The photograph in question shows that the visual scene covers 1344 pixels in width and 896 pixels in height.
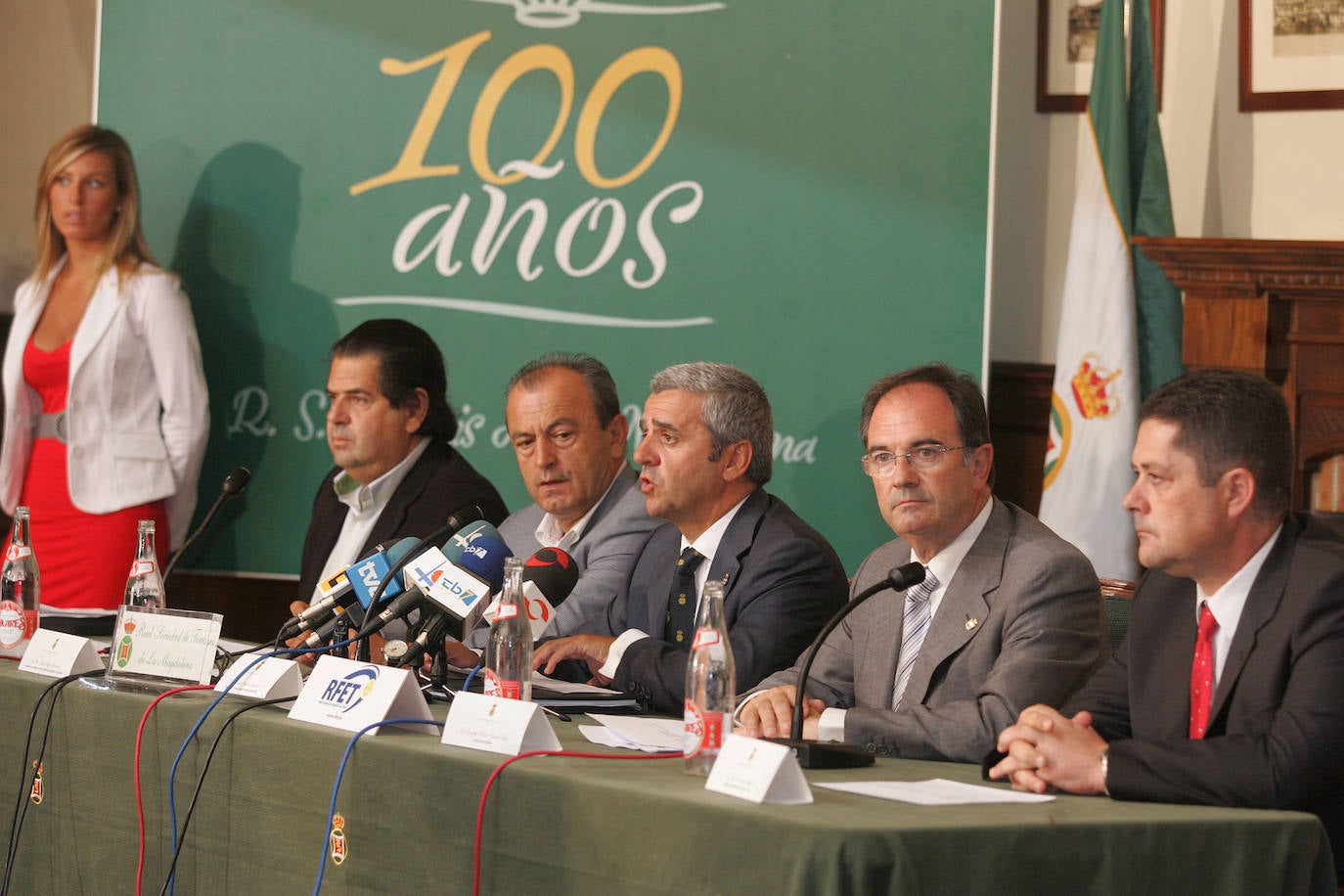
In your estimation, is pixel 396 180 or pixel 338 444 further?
pixel 396 180

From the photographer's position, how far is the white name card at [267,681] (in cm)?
253

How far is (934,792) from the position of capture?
196cm

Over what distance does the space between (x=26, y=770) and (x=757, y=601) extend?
1.33m

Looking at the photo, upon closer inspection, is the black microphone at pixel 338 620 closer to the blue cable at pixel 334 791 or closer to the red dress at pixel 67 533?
the blue cable at pixel 334 791

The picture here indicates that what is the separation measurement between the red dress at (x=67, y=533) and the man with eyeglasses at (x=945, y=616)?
8.69 feet

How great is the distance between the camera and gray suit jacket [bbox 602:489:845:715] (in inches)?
112

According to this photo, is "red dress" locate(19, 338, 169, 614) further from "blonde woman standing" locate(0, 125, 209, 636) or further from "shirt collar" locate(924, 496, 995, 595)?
"shirt collar" locate(924, 496, 995, 595)

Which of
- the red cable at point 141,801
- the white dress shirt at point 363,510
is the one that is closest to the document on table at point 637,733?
the red cable at point 141,801

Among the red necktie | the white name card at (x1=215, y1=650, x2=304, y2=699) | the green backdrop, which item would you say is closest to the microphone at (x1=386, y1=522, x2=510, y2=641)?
the white name card at (x1=215, y1=650, x2=304, y2=699)

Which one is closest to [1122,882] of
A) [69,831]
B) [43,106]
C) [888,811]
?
[888,811]

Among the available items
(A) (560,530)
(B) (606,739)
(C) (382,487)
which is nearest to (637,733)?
(B) (606,739)

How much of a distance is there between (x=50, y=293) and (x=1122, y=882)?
404cm

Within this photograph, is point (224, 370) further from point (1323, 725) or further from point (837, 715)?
point (1323, 725)

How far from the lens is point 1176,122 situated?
172 inches
